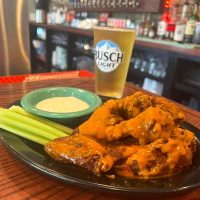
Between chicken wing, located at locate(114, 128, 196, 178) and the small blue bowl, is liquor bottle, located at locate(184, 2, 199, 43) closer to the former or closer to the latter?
the small blue bowl

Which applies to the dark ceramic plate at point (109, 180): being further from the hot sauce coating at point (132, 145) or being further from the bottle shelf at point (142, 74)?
the bottle shelf at point (142, 74)

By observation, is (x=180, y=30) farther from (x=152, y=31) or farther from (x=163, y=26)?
(x=152, y=31)

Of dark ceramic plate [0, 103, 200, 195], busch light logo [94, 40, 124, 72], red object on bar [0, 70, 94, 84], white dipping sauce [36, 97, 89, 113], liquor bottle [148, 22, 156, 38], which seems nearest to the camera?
dark ceramic plate [0, 103, 200, 195]

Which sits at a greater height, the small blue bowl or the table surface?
the small blue bowl

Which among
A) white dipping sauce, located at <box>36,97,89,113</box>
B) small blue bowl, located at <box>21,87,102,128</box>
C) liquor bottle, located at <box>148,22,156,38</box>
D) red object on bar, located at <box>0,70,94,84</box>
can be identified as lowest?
red object on bar, located at <box>0,70,94,84</box>

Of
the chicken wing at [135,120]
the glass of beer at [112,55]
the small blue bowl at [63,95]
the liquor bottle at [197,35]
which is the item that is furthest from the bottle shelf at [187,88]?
the chicken wing at [135,120]

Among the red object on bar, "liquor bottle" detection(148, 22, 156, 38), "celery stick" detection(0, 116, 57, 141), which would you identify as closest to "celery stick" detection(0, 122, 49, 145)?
"celery stick" detection(0, 116, 57, 141)
